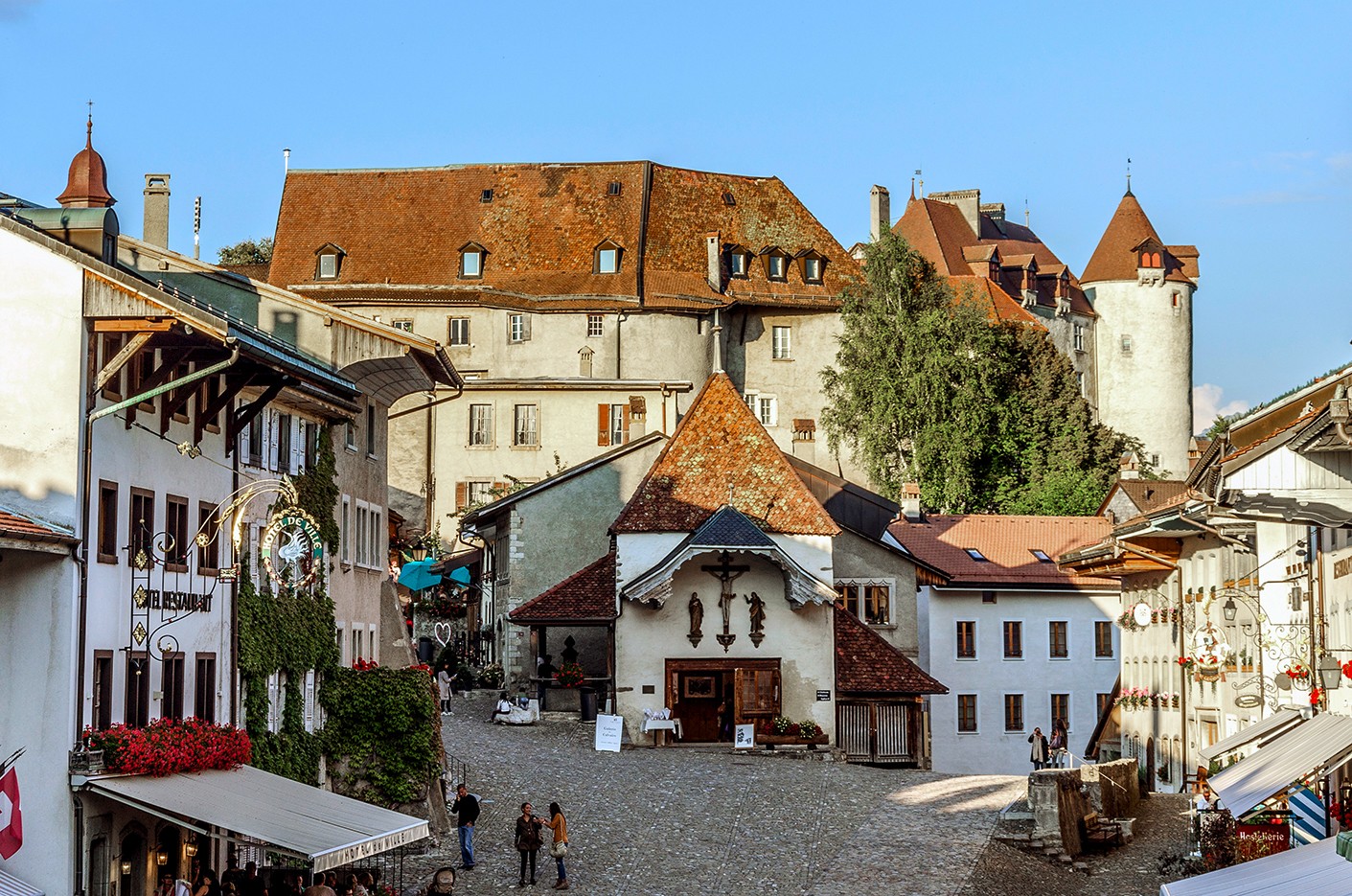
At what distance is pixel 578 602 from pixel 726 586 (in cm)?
458

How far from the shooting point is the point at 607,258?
87.8 metres

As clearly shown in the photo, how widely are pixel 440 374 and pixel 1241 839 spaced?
69.2ft

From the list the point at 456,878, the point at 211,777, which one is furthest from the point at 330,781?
the point at 211,777

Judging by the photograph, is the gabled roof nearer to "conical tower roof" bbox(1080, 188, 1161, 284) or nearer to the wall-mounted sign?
"conical tower roof" bbox(1080, 188, 1161, 284)

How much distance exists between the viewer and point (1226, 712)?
40.0 meters

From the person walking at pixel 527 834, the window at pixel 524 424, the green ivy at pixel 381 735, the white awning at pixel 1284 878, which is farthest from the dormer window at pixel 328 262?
the white awning at pixel 1284 878

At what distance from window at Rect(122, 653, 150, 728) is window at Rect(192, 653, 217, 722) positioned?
1.97 m

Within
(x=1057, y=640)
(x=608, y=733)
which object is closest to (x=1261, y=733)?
(x=608, y=733)

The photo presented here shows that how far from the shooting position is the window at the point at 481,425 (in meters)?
80.4

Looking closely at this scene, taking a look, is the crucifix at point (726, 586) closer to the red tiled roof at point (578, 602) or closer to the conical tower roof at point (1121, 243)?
the red tiled roof at point (578, 602)

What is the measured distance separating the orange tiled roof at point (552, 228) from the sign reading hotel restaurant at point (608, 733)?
39600mm

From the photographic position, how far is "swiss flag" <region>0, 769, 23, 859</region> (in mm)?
24078

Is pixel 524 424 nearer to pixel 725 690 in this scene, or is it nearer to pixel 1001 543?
pixel 1001 543

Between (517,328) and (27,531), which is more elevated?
(517,328)
